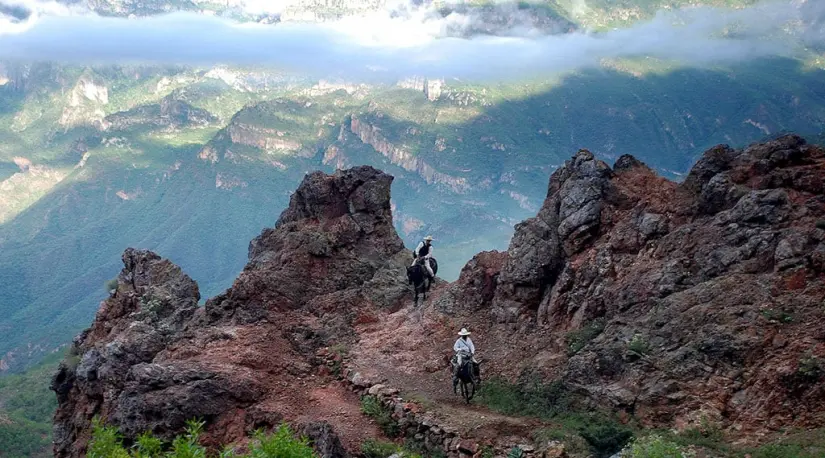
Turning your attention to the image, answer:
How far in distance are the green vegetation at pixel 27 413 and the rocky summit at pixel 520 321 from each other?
1939 inches

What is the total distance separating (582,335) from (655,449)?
25.4ft

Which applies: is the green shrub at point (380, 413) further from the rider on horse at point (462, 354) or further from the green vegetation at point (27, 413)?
the green vegetation at point (27, 413)

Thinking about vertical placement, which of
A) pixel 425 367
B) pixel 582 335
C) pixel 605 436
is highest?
pixel 582 335

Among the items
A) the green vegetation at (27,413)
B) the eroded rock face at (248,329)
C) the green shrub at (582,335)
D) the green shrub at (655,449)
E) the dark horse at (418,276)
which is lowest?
the green vegetation at (27,413)

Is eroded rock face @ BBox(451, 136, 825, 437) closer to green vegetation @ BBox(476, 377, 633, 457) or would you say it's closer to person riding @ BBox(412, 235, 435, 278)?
green vegetation @ BBox(476, 377, 633, 457)

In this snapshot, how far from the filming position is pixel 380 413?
22.3 meters

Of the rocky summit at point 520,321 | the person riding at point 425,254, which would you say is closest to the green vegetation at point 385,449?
the rocky summit at point 520,321

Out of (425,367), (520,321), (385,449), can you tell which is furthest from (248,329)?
(520,321)

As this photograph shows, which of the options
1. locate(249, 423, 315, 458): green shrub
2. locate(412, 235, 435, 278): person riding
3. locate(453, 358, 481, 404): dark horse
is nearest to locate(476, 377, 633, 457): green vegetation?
locate(453, 358, 481, 404): dark horse

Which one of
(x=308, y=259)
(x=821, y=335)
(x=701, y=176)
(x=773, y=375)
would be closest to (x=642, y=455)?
(x=773, y=375)

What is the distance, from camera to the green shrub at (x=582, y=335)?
21.7 m

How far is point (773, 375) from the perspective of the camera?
55.8 ft

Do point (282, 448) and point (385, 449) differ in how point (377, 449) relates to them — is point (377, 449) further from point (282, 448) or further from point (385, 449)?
point (282, 448)

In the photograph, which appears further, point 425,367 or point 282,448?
point 425,367
